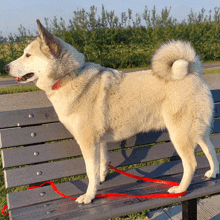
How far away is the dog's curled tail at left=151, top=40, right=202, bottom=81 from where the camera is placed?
8.01 ft

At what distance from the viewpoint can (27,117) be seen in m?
2.48

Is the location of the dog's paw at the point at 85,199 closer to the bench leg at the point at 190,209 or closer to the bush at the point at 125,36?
the bench leg at the point at 190,209

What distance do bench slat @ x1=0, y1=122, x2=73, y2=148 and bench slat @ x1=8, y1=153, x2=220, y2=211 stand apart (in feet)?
1.44

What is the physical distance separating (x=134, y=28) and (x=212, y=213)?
36.3 ft

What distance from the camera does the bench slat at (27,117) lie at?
2.39 meters

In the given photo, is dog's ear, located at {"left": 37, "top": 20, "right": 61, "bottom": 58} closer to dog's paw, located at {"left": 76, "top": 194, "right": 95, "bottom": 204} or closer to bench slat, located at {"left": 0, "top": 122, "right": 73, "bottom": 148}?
bench slat, located at {"left": 0, "top": 122, "right": 73, "bottom": 148}

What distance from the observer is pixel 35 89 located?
8.25 meters

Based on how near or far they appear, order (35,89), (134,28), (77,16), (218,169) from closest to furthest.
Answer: (218,169)
(35,89)
(77,16)
(134,28)

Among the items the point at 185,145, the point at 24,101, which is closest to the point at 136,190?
the point at 185,145

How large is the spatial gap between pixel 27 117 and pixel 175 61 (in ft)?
4.82

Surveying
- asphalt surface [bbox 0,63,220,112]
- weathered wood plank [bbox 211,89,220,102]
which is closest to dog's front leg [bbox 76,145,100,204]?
weathered wood plank [bbox 211,89,220,102]

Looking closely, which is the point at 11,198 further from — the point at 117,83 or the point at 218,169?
the point at 218,169

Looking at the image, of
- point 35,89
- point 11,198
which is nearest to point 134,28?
point 35,89

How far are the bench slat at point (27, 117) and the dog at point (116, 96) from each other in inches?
9.9
